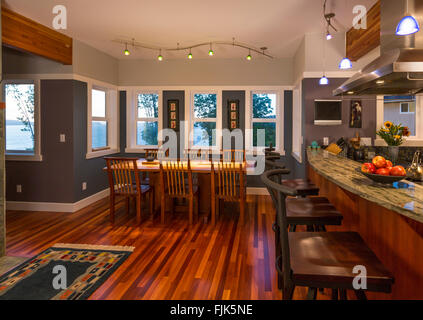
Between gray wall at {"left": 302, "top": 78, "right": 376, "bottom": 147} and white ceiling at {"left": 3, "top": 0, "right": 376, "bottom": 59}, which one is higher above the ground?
white ceiling at {"left": 3, "top": 0, "right": 376, "bottom": 59}

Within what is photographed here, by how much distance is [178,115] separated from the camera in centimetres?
645

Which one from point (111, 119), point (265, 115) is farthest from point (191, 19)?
point (111, 119)

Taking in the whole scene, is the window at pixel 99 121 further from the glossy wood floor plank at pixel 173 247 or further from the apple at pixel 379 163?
the apple at pixel 379 163

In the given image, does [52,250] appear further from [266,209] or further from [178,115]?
[178,115]

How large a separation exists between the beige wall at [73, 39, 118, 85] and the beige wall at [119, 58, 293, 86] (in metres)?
0.31

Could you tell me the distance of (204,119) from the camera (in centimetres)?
646

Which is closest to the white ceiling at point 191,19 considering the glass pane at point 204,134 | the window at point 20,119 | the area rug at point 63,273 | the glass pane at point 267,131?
the window at point 20,119

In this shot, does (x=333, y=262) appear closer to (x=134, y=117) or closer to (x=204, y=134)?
(x=204, y=134)

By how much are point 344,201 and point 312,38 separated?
295 centimetres

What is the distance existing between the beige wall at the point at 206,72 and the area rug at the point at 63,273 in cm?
391

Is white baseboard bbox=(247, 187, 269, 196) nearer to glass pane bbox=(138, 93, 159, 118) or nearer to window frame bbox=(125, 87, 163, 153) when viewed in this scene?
window frame bbox=(125, 87, 163, 153)

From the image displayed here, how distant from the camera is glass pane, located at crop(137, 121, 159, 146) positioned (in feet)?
21.8

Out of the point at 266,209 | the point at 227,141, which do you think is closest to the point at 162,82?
the point at 227,141

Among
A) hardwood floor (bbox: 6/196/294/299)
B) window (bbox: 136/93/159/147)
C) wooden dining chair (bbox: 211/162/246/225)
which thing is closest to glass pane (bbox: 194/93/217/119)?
window (bbox: 136/93/159/147)
